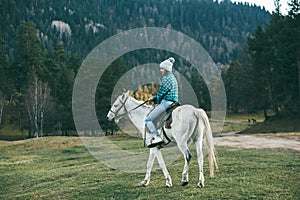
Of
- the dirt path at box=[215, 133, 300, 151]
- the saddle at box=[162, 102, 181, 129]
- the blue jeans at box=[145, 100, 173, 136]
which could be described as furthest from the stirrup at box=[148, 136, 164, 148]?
the dirt path at box=[215, 133, 300, 151]

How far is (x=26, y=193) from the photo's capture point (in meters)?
12.6

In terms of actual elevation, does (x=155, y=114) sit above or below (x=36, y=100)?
below

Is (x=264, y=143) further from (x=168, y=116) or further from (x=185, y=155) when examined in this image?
(x=185, y=155)

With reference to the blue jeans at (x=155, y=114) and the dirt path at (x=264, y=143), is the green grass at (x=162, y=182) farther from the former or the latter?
the dirt path at (x=264, y=143)

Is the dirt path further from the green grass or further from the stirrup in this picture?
the stirrup

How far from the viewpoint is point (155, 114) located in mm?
10797

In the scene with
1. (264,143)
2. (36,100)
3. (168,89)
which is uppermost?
(36,100)

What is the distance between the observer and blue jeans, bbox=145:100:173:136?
1074cm

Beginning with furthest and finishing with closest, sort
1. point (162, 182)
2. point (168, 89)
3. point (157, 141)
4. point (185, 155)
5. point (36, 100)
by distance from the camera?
1. point (36, 100)
2. point (162, 182)
3. point (168, 89)
4. point (157, 141)
5. point (185, 155)

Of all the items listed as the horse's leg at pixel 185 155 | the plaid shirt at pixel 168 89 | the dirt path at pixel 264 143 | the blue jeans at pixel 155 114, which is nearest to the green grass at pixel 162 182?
the horse's leg at pixel 185 155

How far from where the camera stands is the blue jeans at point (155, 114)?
35.2 feet

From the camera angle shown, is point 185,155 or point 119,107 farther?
point 119,107

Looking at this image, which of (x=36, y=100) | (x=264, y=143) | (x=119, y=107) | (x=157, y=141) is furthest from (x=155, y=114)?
(x=36, y=100)

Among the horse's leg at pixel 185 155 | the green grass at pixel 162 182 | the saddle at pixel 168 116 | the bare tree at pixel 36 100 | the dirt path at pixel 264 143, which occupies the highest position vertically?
the bare tree at pixel 36 100
